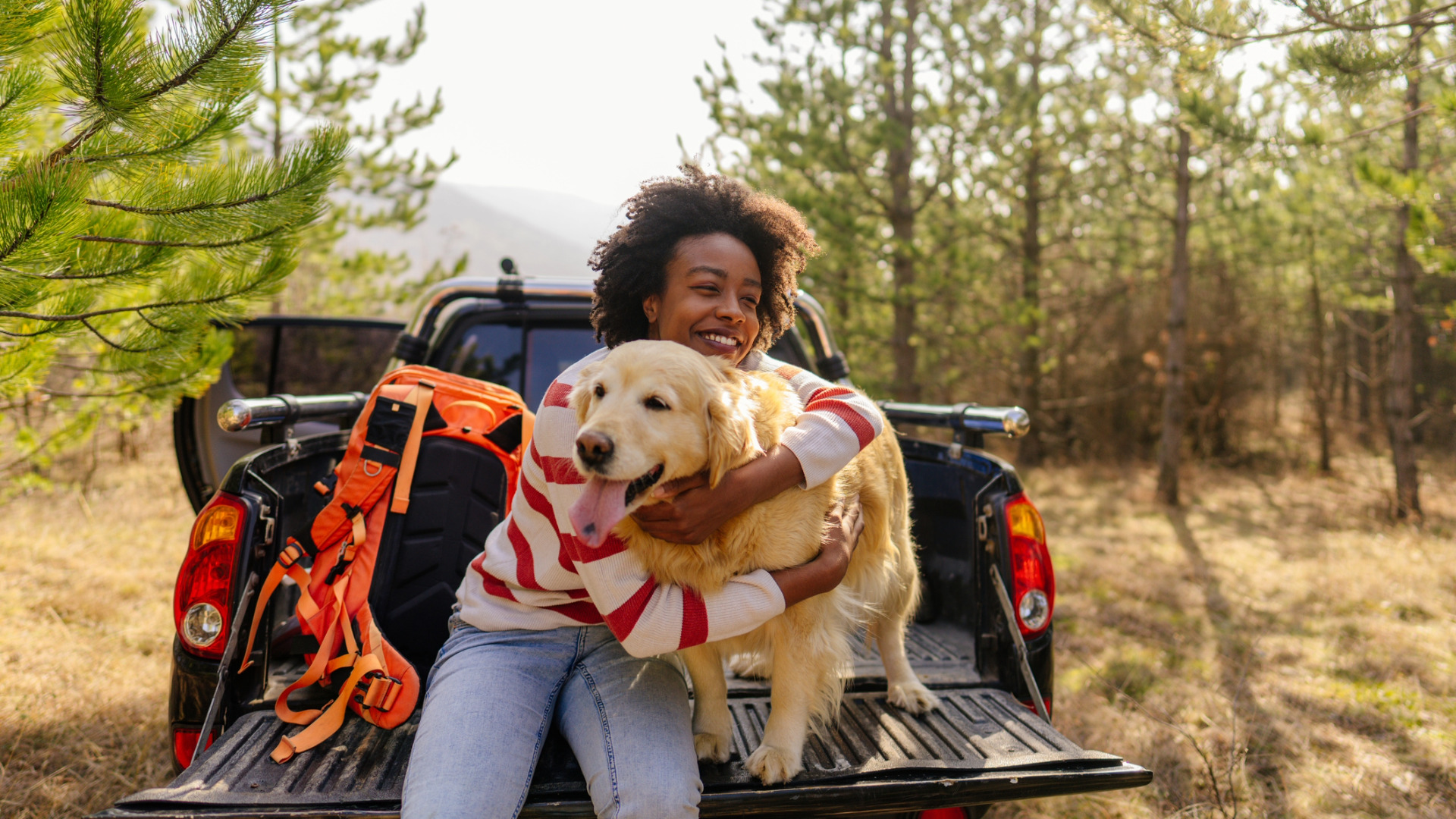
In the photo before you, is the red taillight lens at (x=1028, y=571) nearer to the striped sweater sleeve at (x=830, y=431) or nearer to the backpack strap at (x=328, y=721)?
the striped sweater sleeve at (x=830, y=431)

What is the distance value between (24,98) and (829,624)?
241 cm

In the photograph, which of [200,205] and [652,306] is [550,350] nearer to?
[652,306]

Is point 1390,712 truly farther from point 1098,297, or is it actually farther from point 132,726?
point 1098,297

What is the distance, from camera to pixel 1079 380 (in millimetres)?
12531

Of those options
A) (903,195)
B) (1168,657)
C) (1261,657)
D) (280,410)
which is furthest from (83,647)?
(903,195)

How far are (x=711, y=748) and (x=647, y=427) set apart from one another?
90 cm

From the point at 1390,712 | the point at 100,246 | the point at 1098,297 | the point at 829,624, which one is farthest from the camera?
the point at 1098,297

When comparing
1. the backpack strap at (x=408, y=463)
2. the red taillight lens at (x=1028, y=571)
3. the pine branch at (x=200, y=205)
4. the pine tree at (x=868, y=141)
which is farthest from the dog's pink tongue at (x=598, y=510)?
the pine tree at (x=868, y=141)

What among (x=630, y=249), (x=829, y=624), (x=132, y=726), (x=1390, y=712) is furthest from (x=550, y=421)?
(x=1390, y=712)

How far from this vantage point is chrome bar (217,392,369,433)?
2.27 metres

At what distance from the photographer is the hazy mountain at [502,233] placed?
3730 mm

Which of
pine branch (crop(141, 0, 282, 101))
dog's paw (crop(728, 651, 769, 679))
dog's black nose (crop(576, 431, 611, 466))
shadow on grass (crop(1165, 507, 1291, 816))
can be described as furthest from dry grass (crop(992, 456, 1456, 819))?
pine branch (crop(141, 0, 282, 101))

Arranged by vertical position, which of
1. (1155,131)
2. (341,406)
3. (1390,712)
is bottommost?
(1390,712)

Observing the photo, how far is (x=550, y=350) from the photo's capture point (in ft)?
11.5
